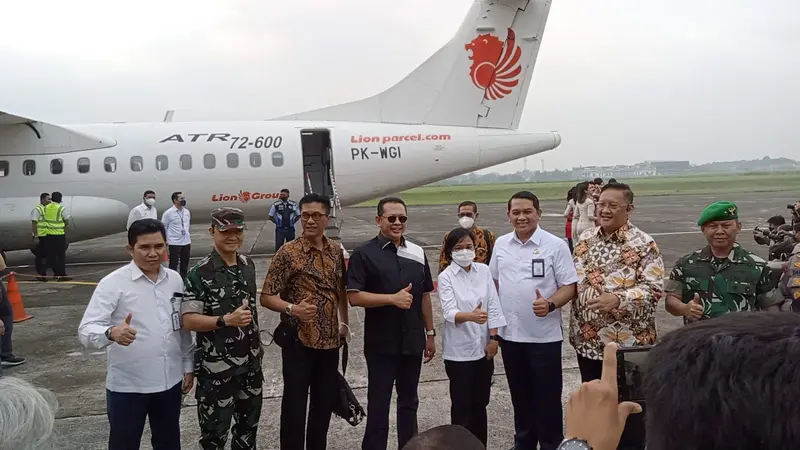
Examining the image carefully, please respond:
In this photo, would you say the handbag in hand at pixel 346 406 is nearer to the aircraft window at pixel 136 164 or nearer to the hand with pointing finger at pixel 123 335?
the hand with pointing finger at pixel 123 335

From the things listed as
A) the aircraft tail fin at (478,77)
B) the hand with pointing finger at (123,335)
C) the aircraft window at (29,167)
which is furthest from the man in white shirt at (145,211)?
the hand with pointing finger at (123,335)

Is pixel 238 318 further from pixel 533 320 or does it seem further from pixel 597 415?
pixel 597 415

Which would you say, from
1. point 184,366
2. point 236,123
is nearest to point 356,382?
point 184,366

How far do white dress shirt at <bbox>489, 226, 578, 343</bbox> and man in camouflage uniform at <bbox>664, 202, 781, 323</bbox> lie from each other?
2.35 ft

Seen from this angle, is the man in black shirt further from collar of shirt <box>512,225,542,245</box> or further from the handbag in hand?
collar of shirt <box>512,225,542,245</box>

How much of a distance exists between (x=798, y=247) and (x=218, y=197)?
1121 cm

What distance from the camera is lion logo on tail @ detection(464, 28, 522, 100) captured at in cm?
1297

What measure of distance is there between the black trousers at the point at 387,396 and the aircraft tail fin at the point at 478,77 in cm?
1008

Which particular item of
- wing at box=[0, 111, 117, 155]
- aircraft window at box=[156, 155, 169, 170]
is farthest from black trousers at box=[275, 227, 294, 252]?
wing at box=[0, 111, 117, 155]

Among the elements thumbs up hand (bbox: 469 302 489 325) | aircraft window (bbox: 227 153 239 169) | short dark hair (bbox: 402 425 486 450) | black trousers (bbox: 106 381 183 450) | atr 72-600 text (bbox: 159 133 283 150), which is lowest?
black trousers (bbox: 106 381 183 450)

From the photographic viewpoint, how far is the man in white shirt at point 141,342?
9.66 ft

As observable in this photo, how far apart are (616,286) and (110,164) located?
1192cm

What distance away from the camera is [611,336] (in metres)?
3.38

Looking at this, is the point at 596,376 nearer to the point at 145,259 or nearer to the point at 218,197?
the point at 145,259
